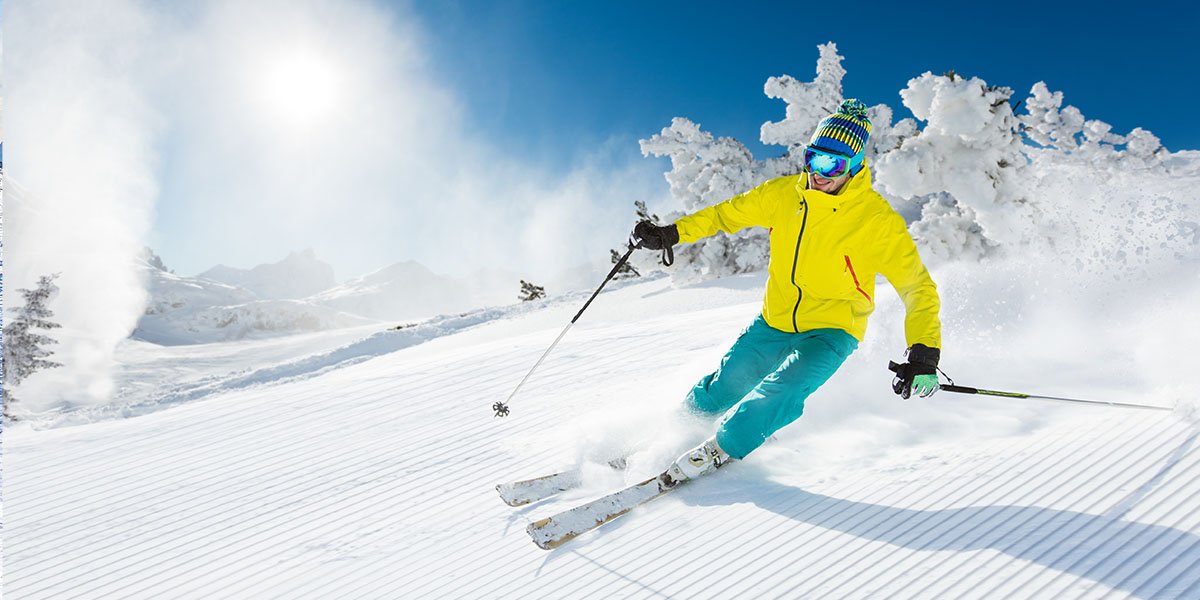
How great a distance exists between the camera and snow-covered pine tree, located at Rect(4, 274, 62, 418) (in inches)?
695

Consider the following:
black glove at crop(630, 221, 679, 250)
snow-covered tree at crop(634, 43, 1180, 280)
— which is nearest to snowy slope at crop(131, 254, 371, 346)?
snow-covered tree at crop(634, 43, 1180, 280)

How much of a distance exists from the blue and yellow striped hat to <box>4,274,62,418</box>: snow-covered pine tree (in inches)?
829

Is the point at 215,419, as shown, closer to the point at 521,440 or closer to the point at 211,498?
the point at 211,498

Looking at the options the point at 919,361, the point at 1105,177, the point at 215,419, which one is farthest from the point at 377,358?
the point at 1105,177

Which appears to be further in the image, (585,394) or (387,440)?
(585,394)

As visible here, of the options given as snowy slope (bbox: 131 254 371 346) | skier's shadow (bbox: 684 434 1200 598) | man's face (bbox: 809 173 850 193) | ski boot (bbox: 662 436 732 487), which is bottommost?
skier's shadow (bbox: 684 434 1200 598)

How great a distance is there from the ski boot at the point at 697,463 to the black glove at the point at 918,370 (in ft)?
2.91

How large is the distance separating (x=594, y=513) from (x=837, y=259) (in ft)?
5.69

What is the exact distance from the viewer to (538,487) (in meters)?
3.50

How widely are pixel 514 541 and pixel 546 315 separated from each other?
46.3 ft

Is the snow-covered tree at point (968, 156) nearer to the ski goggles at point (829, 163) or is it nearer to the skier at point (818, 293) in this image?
the skier at point (818, 293)

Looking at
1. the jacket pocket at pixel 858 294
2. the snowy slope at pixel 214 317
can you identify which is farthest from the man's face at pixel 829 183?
the snowy slope at pixel 214 317

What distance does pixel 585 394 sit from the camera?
18.0ft

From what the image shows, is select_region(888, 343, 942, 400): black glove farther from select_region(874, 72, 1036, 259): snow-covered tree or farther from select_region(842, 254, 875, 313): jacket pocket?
select_region(874, 72, 1036, 259): snow-covered tree
